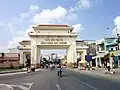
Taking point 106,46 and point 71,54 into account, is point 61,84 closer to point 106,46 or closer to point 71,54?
point 106,46

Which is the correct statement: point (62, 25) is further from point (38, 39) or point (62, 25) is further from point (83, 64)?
point (83, 64)

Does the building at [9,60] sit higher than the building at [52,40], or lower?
lower

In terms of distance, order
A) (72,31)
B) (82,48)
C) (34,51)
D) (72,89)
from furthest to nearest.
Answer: (82,48) → (72,31) → (34,51) → (72,89)

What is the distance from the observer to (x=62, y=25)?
108 m

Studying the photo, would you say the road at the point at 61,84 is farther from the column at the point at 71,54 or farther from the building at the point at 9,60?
the building at the point at 9,60

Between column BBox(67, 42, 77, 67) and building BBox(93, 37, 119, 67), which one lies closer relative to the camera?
building BBox(93, 37, 119, 67)

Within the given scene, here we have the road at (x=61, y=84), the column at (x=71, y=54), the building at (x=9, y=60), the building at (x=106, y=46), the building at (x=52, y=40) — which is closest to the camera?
the road at (x=61, y=84)

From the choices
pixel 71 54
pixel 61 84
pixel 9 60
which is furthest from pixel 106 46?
pixel 61 84

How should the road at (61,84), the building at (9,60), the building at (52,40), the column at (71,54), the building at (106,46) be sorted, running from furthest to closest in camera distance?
the building at (9,60) < the column at (71,54) < the building at (52,40) < the building at (106,46) < the road at (61,84)

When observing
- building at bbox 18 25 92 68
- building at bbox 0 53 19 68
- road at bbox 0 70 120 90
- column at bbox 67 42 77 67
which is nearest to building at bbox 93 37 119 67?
column at bbox 67 42 77 67

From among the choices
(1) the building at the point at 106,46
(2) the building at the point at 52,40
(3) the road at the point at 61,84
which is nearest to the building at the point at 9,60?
(2) the building at the point at 52,40

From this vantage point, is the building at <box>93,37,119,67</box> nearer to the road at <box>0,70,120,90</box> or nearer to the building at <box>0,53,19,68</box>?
the building at <box>0,53,19,68</box>

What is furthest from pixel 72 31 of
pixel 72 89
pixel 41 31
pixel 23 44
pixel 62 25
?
pixel 72 89

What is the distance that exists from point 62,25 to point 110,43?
30.9 m
